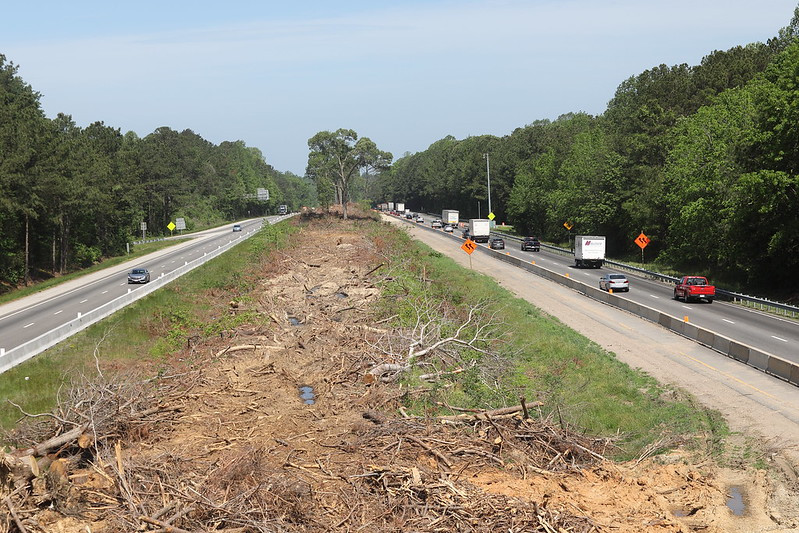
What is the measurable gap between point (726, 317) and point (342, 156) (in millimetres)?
76240

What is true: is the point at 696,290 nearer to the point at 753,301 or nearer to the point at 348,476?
the point at 753,301

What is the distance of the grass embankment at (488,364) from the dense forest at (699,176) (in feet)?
58.1

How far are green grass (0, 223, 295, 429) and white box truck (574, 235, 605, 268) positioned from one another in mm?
33039

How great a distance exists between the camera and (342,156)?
366 feet

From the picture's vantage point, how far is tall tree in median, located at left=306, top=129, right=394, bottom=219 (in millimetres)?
109875

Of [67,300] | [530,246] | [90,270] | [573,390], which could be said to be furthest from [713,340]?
[90,270]

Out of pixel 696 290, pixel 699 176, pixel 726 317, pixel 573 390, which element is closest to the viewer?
pixel 573 390

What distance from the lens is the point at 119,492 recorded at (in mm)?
15781

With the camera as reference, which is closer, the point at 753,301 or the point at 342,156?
the point at 753,301

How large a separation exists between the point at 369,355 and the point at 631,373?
37.5ft

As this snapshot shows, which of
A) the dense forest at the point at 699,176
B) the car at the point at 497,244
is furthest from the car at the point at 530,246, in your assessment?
the dense forest at the point at 699,176

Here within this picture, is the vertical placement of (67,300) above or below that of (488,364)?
below

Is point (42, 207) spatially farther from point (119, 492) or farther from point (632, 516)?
point (632, 516)

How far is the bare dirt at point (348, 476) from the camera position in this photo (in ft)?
48.9
